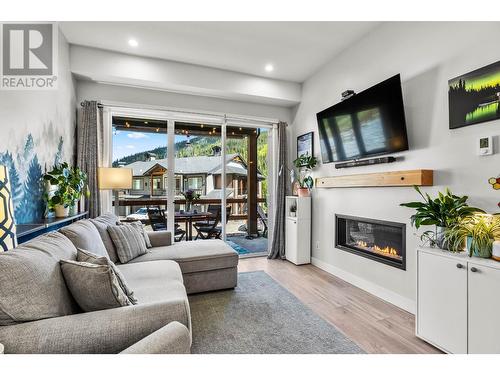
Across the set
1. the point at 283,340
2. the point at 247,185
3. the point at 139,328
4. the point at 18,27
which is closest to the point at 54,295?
the point at 139,328

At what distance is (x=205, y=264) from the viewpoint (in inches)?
108

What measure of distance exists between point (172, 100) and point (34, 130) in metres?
1.87

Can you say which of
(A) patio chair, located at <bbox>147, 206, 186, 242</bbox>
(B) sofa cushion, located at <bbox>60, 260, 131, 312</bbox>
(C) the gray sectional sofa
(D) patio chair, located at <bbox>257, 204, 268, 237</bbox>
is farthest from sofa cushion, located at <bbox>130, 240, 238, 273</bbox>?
(D) patio chair, located at <bbox>257, 204, 268, 237</bbox>

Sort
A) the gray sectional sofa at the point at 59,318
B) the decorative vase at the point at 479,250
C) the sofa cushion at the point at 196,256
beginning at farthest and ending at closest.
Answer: the sofa cushion at the point at 196,256 → the decorative vase at the point at 479,250 → the gray sectional sofa at the point at 59,318

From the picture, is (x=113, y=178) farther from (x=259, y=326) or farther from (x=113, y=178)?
(x=259, y=326)

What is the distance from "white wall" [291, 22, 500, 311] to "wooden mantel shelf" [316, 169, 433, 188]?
0.10m

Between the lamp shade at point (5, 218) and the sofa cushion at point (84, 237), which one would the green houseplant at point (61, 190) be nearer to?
the sofa cushion at point (84, 237)

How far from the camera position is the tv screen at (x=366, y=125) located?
244cm

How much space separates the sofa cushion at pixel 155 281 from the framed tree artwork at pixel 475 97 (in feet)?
8.34

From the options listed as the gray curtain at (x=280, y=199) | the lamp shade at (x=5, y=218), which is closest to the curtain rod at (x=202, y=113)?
the gray curtain at (x=280, y=199)

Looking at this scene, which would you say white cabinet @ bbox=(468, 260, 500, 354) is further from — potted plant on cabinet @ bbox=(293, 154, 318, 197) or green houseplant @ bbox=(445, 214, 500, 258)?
potted plant on cabinet @ bbox=(293, 154, 318, 197)

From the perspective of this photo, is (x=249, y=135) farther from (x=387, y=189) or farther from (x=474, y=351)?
(x=474, y=351)

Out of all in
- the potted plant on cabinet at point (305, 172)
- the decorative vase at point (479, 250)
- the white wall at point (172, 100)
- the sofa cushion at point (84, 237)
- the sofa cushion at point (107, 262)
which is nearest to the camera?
the sofa cushion at point (107, 262)

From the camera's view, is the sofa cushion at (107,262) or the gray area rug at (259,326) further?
the gray area rug at (259,326)
